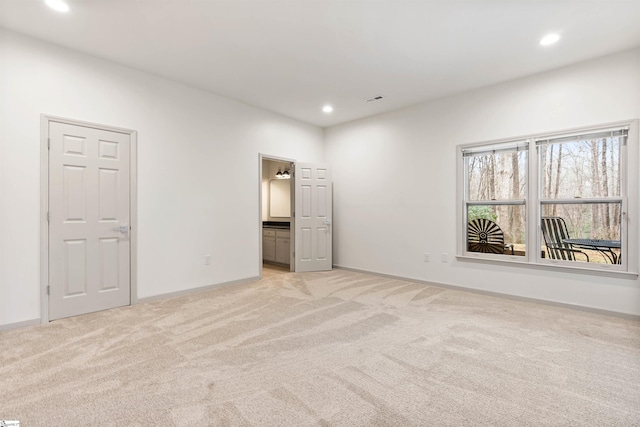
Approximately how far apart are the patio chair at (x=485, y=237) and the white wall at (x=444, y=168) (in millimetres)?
233

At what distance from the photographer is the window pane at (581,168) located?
344 centimetres

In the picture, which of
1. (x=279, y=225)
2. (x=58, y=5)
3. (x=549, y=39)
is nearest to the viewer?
(x=58, y=5)

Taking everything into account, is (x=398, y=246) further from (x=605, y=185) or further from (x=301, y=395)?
(x=301, y=395)

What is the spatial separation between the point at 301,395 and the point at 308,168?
4.34 metres

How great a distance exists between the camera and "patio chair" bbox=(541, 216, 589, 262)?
3701 mm

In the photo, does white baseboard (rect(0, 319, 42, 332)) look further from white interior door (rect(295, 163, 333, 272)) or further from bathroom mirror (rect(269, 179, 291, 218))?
bathroom mirror (rect(269, 179, 291, 218))

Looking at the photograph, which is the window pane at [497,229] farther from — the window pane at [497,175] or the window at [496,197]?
the window pane at [497,175]

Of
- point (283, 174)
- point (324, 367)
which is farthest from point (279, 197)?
point (324, 367)

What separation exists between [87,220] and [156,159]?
3.47 ft

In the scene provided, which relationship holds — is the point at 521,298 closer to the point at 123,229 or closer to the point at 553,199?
the point at 553,199

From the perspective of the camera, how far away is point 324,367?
221 centimetres

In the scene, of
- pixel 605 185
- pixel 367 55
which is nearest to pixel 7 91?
pixel 367 55

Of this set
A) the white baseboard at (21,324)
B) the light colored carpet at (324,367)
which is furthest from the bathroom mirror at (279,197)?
the white baseboard at (21,324)

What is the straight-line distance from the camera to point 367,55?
3.36 meters
